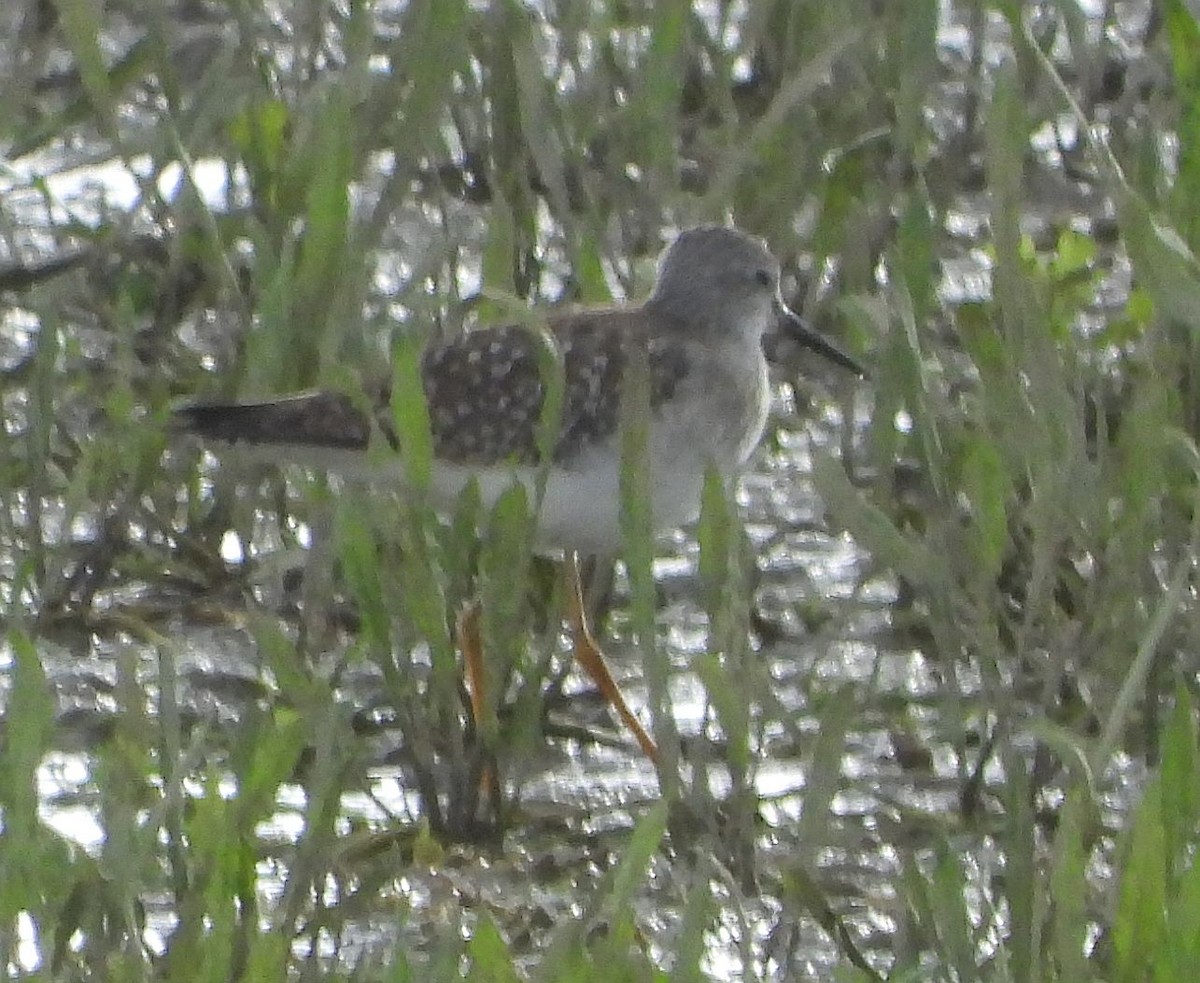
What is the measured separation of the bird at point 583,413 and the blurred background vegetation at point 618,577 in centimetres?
10

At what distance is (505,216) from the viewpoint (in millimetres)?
5402

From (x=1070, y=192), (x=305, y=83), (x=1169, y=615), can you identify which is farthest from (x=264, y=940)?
(x=1070, y=192)

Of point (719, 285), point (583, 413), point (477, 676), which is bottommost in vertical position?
point (477, 676)

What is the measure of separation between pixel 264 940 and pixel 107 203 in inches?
161

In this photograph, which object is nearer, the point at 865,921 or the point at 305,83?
the point at 865,921

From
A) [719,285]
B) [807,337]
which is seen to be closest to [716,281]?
[719,285]

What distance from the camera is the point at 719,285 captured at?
5832mm

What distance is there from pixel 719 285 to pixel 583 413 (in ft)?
1.86

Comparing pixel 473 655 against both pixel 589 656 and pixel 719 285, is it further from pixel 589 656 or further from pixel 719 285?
pixel 719 285

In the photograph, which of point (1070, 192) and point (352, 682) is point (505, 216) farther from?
point (1070, 192)

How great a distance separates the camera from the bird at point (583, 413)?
16.5ft

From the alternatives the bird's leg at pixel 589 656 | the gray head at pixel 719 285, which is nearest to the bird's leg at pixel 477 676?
the bird's leg at pixel 589 656

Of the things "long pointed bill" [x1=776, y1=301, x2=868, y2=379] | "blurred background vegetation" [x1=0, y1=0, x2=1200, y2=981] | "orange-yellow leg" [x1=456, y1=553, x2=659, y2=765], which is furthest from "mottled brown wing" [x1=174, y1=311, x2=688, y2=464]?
"long pointed bill" [x1=776, y1=301, x2=868, y2=379]

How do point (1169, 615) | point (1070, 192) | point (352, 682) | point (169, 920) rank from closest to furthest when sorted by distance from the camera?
1. point (1169, 615)
2. point (169, 920)
3. point (352, 682)
4. point (1070, 192)
